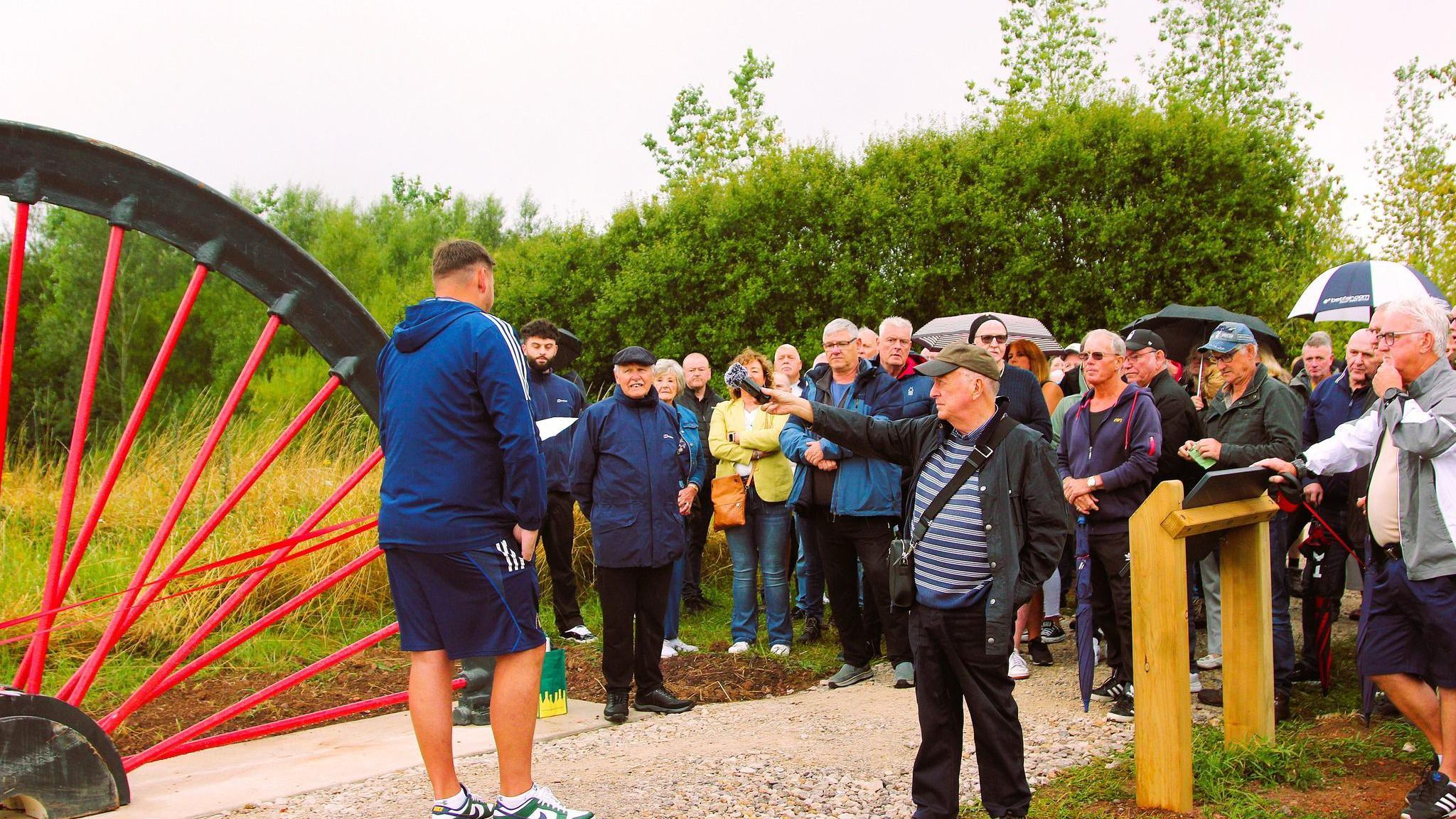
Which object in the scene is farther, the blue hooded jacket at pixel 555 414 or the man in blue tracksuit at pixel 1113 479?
the blue hooded jacket at pixel 555 414

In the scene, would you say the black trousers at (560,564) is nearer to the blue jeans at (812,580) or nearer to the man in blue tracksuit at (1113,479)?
the blue jeans at (812,580)

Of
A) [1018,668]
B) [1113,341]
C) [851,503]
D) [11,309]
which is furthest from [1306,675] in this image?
[11,309]

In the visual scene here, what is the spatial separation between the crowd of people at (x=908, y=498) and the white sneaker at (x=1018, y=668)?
1 centimetres

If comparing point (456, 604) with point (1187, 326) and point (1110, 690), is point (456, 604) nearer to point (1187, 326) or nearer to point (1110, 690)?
point (1110, 690)

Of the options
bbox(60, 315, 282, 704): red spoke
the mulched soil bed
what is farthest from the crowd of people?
bbox(60, 315, 282, 704): red spoke

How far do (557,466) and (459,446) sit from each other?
425cm

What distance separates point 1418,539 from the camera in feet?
13.7

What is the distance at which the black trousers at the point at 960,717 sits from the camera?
4055 millimetres

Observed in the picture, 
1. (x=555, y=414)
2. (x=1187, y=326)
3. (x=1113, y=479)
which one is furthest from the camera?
(x=1187, y=326)

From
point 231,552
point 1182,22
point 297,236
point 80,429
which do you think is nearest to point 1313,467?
point 80,429

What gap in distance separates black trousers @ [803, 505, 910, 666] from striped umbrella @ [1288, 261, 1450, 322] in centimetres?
354

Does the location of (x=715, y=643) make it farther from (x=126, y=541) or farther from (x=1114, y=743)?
(x=126, y=541)

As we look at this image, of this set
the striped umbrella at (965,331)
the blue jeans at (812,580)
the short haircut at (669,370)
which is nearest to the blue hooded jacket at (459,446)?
the short haircut at (669,370)

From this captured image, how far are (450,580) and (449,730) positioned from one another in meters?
0.53
